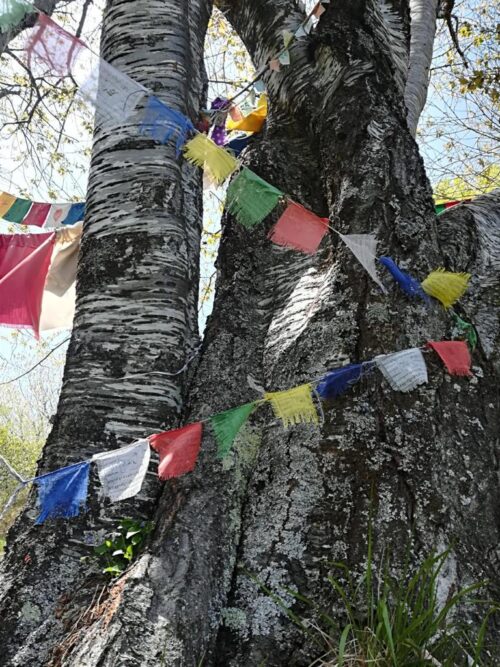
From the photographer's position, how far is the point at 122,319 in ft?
7.14

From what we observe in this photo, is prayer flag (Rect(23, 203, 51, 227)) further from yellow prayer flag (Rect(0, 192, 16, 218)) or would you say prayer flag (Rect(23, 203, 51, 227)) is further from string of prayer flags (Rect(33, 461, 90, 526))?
string of prayer flags (Rect(33, 461, 90, 526))

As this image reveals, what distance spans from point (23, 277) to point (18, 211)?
0.70 m

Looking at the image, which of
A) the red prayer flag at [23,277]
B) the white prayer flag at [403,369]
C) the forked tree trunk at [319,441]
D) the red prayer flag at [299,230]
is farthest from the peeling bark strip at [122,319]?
the red prayer flag at [23,277]

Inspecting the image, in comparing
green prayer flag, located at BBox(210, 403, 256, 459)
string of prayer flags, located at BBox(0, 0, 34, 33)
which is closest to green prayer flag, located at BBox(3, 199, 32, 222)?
string of prayer flags, located at BBox(0, 0, 34, 33)

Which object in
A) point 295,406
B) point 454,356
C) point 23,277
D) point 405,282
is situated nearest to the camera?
point 295,406

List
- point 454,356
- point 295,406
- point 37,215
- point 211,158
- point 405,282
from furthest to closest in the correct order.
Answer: point 37,215
point 211,158
point 405,282
point 454,356
point 295,406

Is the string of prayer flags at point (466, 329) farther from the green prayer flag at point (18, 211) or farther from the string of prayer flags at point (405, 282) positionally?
the green prayer flag at point (18, 211)

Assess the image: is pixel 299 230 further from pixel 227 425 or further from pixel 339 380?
pixel 227 425

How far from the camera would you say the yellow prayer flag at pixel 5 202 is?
12.8 feet

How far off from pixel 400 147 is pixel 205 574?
5.56 ft

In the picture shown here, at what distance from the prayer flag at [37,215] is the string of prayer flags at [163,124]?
5.25 ft

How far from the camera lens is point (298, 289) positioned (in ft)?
7.45

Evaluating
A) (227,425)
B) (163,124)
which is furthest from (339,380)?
(163,124)

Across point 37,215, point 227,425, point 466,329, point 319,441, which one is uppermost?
point 37,215
